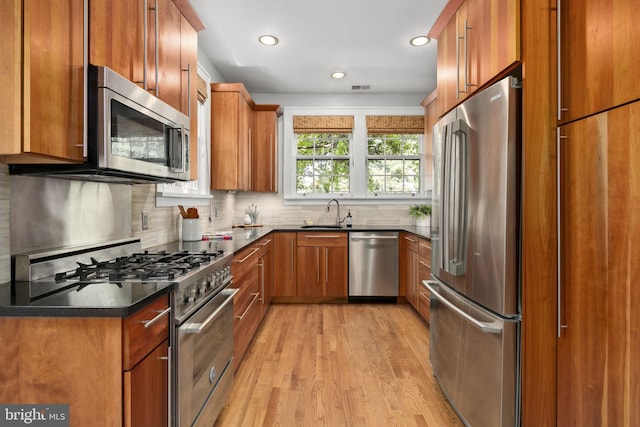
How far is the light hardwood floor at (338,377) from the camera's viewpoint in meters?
2.15

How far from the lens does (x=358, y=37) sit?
3455 mm

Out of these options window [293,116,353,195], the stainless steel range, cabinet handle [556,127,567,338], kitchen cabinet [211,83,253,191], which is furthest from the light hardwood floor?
window [293,116,353,195]

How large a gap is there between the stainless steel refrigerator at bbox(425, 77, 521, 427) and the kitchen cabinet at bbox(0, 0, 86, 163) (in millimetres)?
1680

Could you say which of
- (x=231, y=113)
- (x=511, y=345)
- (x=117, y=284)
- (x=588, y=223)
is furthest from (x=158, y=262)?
(x=231, y=113)

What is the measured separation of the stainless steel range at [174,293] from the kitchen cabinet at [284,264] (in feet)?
7.83

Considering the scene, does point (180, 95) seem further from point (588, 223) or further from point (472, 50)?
point (588, 223)

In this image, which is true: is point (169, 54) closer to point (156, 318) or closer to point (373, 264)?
point (156, 318)

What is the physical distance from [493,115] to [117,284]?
67.9 inches

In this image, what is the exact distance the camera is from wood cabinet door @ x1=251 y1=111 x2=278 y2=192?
4.77 m

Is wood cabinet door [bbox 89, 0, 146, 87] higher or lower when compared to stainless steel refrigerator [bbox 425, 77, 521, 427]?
higher

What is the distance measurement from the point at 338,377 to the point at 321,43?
9.51 feet

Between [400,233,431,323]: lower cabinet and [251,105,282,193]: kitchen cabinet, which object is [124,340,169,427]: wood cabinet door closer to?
[400,233,431,323]: lower cabinet

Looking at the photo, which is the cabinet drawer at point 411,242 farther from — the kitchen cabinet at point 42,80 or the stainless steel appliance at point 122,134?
the kitchen cabinet at point 42,80

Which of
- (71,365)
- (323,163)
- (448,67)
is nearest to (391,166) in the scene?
(323,163)
